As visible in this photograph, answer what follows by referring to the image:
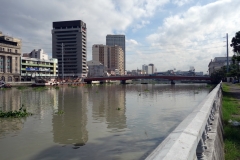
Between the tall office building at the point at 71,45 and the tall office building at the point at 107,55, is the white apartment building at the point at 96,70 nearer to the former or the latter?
the tall office building at the point at 71,45

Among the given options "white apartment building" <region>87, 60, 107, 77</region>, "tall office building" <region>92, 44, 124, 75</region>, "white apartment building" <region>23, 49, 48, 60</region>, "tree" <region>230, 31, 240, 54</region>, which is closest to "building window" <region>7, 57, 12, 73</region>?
"white apartment building" <region>23, 49, 48, 60</region>

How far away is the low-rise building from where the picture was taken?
2776 inches

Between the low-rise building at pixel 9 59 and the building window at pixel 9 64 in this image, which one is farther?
the building window at pixel 9 64

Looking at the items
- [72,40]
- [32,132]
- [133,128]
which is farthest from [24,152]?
[72,40]

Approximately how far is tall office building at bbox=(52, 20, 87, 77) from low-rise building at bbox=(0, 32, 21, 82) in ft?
160

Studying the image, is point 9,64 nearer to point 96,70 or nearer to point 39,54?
point 39,54

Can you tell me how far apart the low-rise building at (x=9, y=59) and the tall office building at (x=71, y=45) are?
160 ft

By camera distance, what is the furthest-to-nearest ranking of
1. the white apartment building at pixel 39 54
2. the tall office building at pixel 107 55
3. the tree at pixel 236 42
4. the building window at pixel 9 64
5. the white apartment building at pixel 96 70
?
the tall office building at pixel 107 55 → the white apartment building at pixel 96 70 → the white apartment building at pixel 39 54 → the building window at pixel 9 64 → the tree at pixel 236 42

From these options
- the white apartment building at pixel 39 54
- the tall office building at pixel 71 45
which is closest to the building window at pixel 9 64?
the white apartment building at pixel 39 54

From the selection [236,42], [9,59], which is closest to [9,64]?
[9,59]

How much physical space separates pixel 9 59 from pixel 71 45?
58.1 meters

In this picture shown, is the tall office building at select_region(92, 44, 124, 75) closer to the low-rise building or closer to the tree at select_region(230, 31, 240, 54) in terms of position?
the low-rise building

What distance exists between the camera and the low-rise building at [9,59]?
231 feet

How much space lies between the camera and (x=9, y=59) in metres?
74.0
